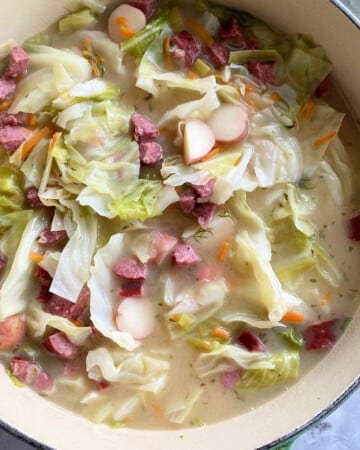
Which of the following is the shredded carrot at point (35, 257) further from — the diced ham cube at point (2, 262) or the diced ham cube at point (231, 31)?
the diced ham cube at point (231, 31)

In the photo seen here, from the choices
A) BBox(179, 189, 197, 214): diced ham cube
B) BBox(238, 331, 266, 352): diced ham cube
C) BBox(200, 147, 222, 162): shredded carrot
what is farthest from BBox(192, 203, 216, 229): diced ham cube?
BBox(238, 331, 266, 352): diced ham cube

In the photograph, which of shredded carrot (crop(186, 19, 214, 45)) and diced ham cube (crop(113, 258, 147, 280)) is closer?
diced ham cube (crop(113, 258, 147, 280))

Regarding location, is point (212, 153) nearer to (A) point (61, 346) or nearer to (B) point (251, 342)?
(B) point (251, 342)

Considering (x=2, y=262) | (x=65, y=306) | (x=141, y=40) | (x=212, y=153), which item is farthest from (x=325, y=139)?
(x=2, y=262)

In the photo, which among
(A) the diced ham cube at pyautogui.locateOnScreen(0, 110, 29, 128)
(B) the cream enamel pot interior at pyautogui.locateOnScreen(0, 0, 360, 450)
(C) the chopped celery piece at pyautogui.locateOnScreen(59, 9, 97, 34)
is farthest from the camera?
(C) the chopped celery piece at pyautogui.locateOnScreen(59, 9, 97, 34)

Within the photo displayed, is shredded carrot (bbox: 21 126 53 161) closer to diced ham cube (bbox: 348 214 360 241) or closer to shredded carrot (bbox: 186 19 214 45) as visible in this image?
shredded carrot (bbox: 186 19 214 45)

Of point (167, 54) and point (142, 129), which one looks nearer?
point (142, 129)

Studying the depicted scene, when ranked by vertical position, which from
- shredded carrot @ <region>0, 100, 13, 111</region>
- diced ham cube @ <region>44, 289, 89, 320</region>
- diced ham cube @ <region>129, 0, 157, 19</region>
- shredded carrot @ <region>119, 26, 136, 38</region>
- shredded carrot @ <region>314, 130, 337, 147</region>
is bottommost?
diced ham cube @ <region>44, 289, 89, 320</region>
